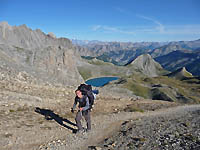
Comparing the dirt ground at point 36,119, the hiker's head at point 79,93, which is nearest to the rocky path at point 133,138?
the dirt ground at point 36,119

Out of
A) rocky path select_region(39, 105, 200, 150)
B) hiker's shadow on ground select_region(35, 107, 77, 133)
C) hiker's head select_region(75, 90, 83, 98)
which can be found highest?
hiker's head select_region(75, 90, 83, 98)

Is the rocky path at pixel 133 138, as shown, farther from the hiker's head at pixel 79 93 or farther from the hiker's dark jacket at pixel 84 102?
the hiker's head at pixel 79 93

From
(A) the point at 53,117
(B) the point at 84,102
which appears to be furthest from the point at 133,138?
(A) the point at 53,117

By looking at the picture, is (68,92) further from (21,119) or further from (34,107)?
(21,119)

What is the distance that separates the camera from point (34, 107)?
21.1 metres

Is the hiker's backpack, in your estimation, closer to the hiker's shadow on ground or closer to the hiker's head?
the hiker's head

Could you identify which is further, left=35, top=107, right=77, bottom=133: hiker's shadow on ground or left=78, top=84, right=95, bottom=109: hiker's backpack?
left=35, top=107, right=77, bottom=133: hiker's shadow on ground

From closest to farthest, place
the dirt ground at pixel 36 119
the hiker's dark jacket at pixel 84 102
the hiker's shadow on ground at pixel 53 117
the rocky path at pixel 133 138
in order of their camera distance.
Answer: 1. the rocky path at pixel 133 138
2. the dirt ground at pixel 36 119
3. the hiker's dark jacket at pixel 84 102
4. the hiker's shadow on ground at pixel 53 117

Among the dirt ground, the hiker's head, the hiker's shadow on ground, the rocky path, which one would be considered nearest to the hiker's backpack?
the hiker's head

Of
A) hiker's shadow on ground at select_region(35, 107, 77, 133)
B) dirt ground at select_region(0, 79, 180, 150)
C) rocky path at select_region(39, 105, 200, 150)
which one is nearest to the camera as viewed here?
rocky path at select_region(39, 105, 200, 150)

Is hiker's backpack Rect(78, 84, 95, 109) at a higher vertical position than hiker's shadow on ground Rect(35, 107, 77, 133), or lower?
higher

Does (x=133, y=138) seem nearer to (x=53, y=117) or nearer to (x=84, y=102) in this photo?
(x=84, y=102)

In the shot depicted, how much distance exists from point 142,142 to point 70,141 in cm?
531

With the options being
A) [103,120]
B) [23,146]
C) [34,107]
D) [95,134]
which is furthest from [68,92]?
[23,146]
